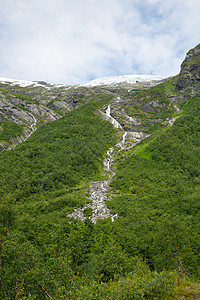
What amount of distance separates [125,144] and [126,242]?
70.9 m

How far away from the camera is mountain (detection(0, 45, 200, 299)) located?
1061 centimetres

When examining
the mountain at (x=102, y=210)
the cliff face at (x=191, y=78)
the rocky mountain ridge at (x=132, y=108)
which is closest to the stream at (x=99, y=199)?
the mountain at (x=102, y=210)

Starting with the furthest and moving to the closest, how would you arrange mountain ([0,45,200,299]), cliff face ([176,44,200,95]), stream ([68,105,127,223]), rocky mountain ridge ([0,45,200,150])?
1. cliff face ([176,44,200,95])
2. rocky mountain ridge ([0,45,200,150])
3. stream ([68,105,127,223])
4. mountain ([0,45,200,299])

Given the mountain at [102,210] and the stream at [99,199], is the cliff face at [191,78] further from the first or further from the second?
the stream at [99,199]

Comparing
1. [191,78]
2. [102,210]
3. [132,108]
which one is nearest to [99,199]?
[102,210]

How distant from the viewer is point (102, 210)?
38.6 metres

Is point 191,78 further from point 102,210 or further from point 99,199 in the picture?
point 102,210

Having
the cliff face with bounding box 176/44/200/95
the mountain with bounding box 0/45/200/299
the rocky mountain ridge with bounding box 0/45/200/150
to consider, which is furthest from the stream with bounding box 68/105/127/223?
the cliff face with bounding box 176/44/200/95

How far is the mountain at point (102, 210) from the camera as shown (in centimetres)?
1061

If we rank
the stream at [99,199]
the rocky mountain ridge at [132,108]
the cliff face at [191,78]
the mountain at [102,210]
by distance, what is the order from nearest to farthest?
the mountain at [102,210] → the stream at [99,199] → the rocky mountain ridge at [132,108] → the cliff face at [191,78]

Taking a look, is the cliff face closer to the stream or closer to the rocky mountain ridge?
the rocky mountain ridge

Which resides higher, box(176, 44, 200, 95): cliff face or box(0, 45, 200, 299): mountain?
box(176, 44, 200, 95): cliff face

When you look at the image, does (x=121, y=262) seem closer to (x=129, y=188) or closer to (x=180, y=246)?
(x=180, y=246)

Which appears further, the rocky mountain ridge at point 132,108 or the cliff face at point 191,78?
the cliff face at point 191,78
